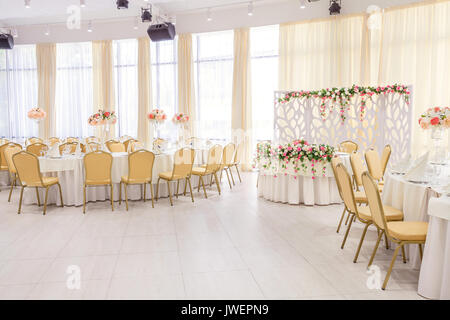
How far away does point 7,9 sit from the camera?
8812 mm

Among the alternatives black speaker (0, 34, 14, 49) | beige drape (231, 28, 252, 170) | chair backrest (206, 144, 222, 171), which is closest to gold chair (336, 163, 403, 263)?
chair backrest (206, 144, 222, 171)

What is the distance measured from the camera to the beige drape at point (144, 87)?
1057 cm

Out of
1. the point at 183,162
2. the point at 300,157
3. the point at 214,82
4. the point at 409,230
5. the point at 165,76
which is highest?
the point at 165,76

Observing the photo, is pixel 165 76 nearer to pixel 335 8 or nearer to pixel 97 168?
pixel 335 8

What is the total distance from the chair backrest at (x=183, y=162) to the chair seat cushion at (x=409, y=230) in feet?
11.6

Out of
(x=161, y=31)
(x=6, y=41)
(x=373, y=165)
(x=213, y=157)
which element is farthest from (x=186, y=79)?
(x=373, y=165)

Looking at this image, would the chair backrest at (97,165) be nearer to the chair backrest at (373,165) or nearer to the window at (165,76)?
the chair backrest at (373,165)

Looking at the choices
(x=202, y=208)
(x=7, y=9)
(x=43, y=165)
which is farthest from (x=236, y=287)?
(x=7, y=9)

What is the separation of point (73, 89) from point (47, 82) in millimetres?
788

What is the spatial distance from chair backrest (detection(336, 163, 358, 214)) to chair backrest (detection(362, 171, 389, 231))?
0.31 m

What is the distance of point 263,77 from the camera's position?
9.91m

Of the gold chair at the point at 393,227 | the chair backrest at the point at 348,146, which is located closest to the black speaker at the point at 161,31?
the chair backrest at the point at 348,146

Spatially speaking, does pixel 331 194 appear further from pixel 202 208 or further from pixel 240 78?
pixel 240 78

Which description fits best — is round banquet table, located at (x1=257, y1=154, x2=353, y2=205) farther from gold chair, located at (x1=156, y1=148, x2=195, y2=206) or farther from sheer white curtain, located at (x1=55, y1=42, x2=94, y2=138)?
sheer white curtain, located at (x1=55, y1=42, x2=94, y2=138)
